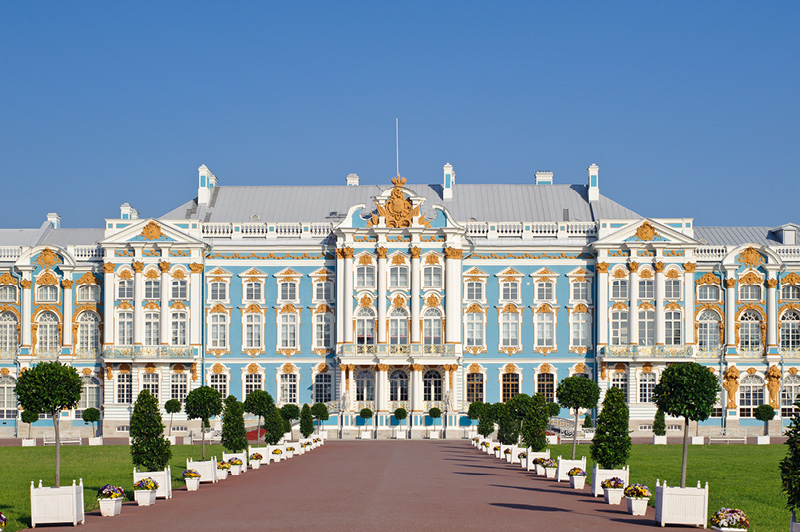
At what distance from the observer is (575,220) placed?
69.2m

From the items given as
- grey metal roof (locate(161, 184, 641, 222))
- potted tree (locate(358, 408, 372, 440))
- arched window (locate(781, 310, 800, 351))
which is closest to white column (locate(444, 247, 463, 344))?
grey metal roof (locate(161, 184, 641, 222))

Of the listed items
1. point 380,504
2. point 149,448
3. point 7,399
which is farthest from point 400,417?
point 380,504

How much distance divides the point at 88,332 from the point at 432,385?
21.2 m

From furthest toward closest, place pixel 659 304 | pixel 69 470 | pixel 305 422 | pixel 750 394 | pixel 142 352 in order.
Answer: pixel 750 394
pixel 142 352
pixel 659 304
pixel 305 422
pixel 69 470

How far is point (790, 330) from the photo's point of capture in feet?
219

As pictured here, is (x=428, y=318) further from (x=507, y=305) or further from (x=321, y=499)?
(x=321, y=499)

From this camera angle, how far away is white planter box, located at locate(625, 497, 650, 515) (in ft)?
83.5

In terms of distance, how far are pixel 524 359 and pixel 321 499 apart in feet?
132

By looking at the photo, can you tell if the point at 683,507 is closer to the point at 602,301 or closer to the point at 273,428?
the point at 273,428

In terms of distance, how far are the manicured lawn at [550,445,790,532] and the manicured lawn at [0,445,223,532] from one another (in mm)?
15003

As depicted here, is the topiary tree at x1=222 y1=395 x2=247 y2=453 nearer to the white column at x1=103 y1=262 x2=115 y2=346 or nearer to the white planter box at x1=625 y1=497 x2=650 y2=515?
the white planter box at x1=625 y1=497 x2=650 y2=515

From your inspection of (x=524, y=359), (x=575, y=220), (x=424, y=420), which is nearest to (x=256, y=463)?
(x=424, y=420)

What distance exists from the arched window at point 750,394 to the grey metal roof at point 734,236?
31.0 ft

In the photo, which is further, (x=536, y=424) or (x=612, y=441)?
(x=536, y=424)
